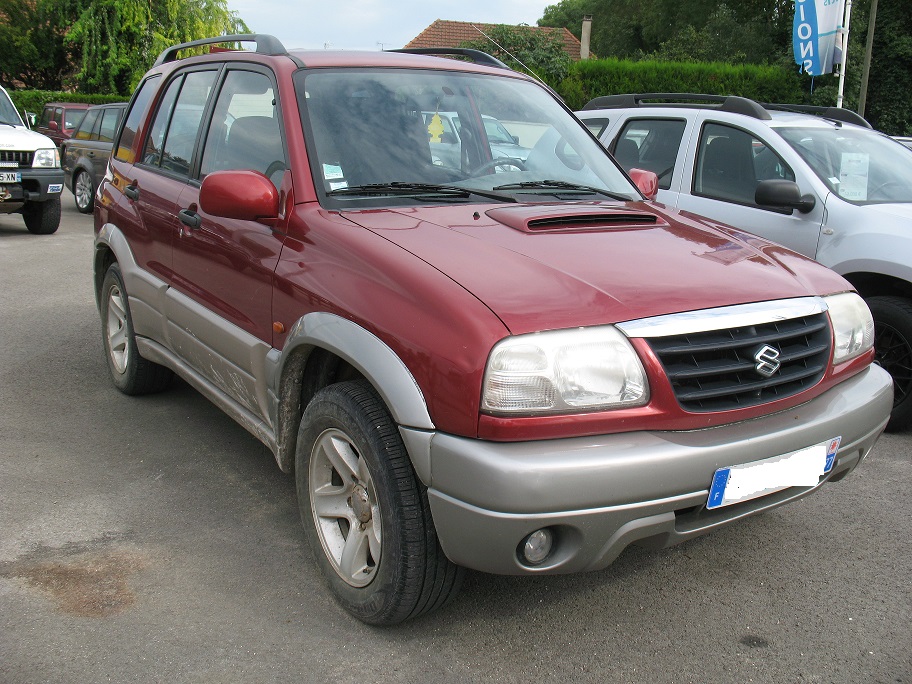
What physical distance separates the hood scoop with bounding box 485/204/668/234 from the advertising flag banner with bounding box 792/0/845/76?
13237mm

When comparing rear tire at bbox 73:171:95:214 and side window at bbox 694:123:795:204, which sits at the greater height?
side window at bbox 694:123:795:204

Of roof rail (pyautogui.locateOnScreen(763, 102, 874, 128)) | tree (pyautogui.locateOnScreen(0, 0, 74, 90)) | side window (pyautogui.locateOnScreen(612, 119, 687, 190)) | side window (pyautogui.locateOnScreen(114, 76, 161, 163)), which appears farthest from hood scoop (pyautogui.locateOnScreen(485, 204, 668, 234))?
tree (pyautogui.locateOnScreen(0, 0, 74, 90))

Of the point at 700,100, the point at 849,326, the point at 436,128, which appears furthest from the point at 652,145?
the point at 849,326

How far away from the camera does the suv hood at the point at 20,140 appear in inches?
436

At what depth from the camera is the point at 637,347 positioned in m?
2.38

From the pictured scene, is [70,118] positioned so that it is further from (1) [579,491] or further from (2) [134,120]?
(1) [579,491]

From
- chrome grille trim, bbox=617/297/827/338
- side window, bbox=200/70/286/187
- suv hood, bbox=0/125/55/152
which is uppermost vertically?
side window, bbox=200/70/286/187

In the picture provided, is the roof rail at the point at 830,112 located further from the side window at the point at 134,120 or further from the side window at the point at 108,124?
the side window at the point at 108,124

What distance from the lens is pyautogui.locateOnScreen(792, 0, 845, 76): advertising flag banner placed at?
14.6 meters

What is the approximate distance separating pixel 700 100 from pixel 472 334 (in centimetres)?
542

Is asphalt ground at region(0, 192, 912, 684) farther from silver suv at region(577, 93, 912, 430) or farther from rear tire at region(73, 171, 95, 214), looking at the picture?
rear tire at region(73, 171, 95, 214)

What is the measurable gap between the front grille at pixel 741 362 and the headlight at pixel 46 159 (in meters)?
10.9

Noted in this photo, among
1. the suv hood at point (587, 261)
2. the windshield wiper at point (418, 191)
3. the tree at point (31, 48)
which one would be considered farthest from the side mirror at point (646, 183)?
the tree at point (31, 48)

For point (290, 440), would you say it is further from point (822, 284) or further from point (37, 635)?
point (822, 284)
